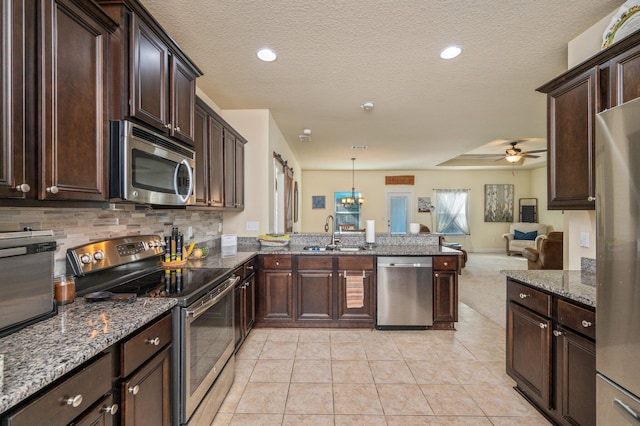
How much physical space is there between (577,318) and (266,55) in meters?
2.79

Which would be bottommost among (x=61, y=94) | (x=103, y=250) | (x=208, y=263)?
(x=208, y=263)

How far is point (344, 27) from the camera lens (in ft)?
7.05

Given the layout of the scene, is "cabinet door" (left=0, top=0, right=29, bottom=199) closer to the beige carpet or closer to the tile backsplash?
the tile backsplash

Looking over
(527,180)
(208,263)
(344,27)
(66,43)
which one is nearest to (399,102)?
(344,27)

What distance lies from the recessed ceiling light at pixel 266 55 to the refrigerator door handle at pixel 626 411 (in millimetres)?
2955

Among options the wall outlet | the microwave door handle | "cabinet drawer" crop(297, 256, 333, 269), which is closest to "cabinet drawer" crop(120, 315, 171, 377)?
the microwave door handle

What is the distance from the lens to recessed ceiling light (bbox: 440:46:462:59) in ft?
7.90

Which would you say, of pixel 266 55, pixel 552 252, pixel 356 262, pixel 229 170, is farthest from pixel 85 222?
pixel 552 252

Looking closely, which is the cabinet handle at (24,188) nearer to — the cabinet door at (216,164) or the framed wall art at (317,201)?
the cabinet door at (216,164)

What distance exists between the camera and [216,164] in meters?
2.95

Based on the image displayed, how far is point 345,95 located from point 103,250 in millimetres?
2719

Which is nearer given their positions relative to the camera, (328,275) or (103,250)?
(103,250)

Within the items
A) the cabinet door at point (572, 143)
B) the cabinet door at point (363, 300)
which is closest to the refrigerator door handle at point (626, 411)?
the cabinet door at point (572, 143)

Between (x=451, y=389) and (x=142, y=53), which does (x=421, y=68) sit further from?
(x=451, y=389)
